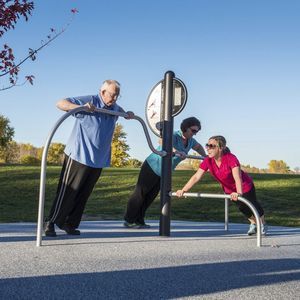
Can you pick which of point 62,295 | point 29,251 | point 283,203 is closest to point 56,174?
point 283,203

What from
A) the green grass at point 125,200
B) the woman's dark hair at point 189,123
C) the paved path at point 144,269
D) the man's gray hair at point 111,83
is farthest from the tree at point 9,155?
the paved path at point 144,269

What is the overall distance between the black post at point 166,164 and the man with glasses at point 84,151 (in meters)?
0.44

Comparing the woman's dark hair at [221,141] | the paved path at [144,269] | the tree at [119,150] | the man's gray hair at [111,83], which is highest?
the tree at [119,150]

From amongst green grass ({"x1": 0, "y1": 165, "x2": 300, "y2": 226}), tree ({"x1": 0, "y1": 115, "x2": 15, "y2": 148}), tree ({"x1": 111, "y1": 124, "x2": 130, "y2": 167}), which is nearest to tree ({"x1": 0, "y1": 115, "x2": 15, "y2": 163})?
tree ({"x1": 0, "y1": 115, "x2": 15, "y2": 148})

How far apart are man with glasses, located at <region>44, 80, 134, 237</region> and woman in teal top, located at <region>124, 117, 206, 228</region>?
1103 millimetres

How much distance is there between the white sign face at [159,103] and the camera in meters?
4.96

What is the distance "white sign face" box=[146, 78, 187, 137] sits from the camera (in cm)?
496

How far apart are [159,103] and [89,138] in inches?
39.5

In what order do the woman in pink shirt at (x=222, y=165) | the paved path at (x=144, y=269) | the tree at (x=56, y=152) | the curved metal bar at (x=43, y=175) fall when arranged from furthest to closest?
the tree at (x=56, y=152), the woman in pink shirt at (x=222, y=165), the curved metal bar at (x=43, y=175), the paved path at (x=144, y=269)

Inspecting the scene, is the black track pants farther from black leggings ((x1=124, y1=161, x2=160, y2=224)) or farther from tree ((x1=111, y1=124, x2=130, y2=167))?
tree ((x1=111, y1=124, x2=130, y2=167))

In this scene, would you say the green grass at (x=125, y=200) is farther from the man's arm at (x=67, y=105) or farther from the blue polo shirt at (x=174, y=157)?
the man's arm at (x=67, y=105)

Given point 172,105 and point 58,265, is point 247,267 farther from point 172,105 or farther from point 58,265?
point 172,105

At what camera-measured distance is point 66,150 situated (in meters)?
4.58

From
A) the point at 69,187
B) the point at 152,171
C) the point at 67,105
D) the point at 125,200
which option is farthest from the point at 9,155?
the point at 67,105
